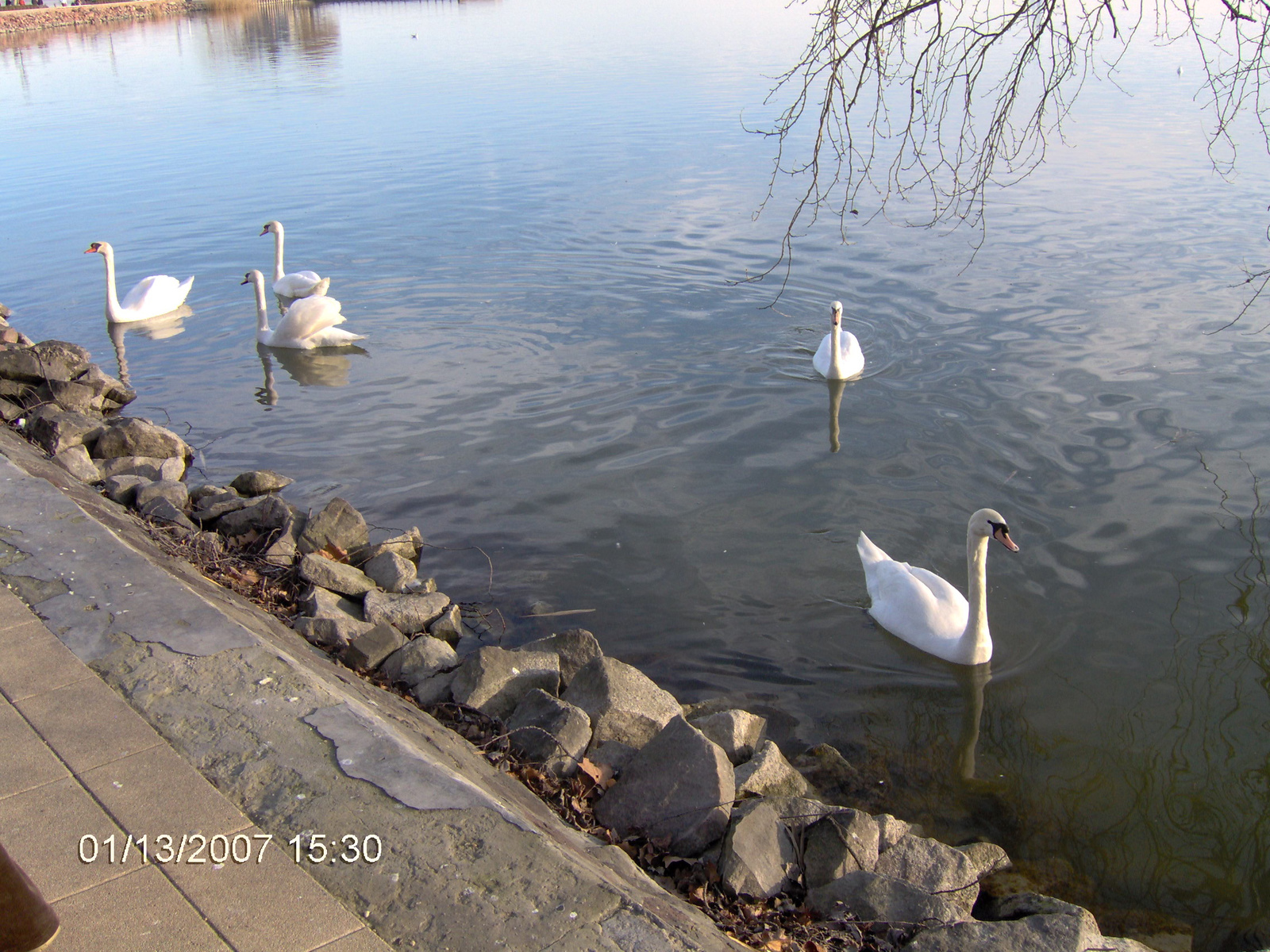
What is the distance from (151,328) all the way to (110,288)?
0.85m

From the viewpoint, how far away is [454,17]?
63.1 m

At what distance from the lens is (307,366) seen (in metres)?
11.4

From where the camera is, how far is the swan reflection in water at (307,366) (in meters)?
10.9

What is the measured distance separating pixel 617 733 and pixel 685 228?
11.3 meters

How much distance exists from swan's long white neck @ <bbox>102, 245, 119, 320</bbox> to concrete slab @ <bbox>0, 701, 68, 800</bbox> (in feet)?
35.1

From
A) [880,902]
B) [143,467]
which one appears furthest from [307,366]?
[880,902]

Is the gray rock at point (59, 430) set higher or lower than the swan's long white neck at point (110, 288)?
lower

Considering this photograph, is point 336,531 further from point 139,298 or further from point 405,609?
point 139,298

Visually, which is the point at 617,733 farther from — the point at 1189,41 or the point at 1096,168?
the point at 1189,41

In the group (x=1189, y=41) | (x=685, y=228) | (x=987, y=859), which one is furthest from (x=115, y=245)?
(x=1189, y=41)

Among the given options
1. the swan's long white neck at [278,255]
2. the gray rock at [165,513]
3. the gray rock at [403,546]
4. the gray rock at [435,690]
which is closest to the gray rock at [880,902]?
the gray rock at [435,690]

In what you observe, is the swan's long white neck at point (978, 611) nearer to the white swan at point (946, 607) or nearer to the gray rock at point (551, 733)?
the white swan at point (946, 607)
